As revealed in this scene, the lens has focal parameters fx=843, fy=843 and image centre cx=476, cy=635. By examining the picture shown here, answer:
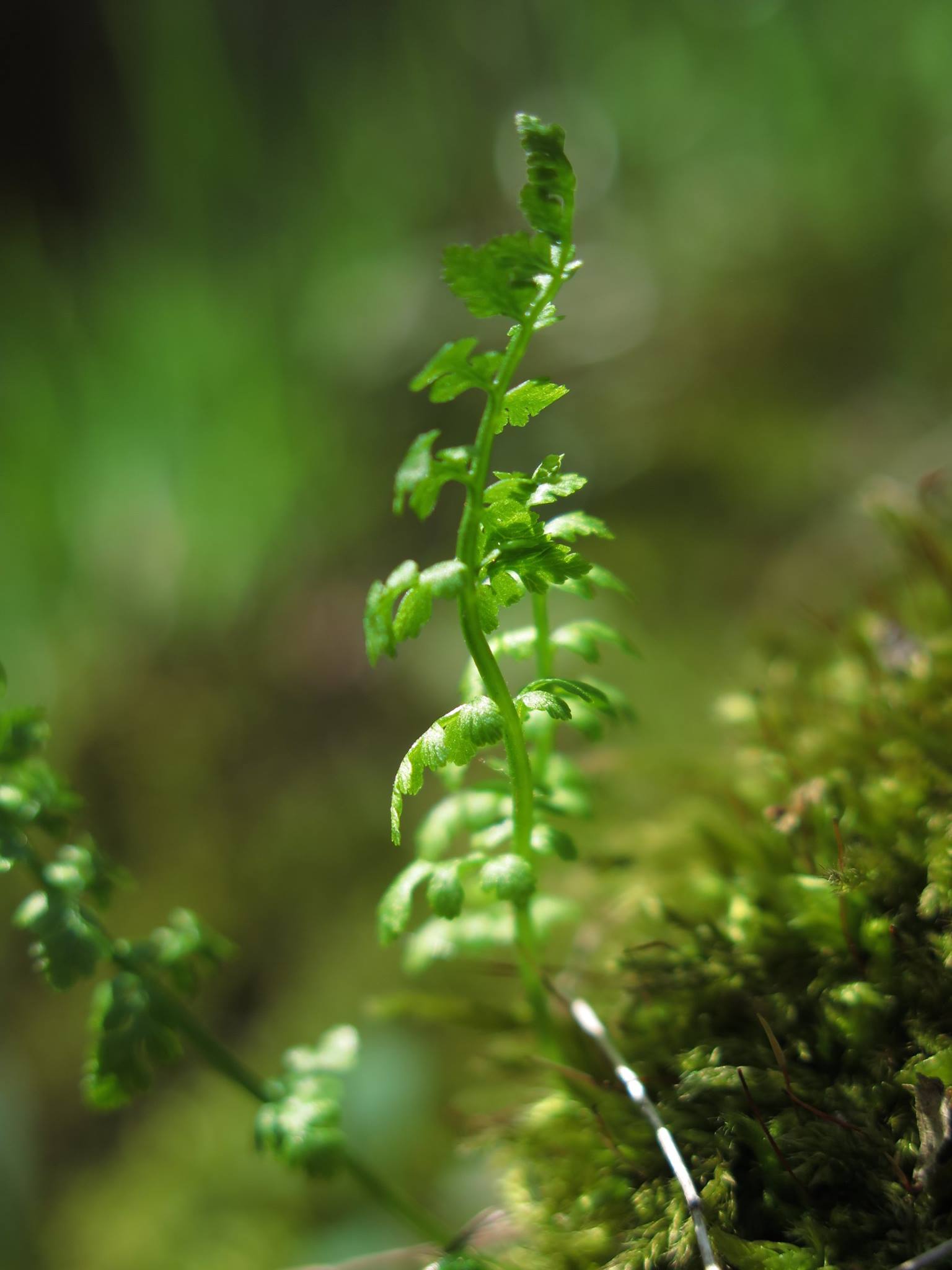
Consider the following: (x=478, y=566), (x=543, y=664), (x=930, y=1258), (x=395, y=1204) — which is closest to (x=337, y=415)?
(x=543, y=664)

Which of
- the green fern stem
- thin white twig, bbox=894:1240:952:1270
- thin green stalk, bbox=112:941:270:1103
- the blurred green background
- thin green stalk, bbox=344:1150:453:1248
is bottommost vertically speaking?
thin white twig, bbox=894:1240:952:1270

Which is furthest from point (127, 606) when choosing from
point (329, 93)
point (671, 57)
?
point (671, 57)

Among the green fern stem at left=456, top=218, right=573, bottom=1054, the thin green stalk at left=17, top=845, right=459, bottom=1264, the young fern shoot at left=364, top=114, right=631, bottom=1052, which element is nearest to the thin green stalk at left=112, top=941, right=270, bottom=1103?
the thin green stalk at left=17, top=845, right=459, bottom=1264

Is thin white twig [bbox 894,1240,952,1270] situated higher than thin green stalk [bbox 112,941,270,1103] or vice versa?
thin green stalk [bbox 112,941,270,1103]

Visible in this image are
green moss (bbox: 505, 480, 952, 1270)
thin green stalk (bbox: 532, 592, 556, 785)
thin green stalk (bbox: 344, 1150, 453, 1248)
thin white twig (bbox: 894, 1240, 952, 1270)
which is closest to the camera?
thin white twig (bbox: 894, 1240, 952, 1270)

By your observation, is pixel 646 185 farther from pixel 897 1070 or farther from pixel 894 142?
pixel 897 1070

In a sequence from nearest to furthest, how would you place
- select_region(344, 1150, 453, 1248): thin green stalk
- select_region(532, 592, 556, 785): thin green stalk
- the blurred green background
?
select_region(532, 592, 556, 785): thin green stalk, select_region(344, 1150, 453, 1248): thin green stalk, the blurred green background

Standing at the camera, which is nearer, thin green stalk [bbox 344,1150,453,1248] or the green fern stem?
the green fern stem

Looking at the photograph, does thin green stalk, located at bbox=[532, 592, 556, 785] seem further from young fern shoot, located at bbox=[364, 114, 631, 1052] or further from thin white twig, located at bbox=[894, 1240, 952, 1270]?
thin white twig, located at bbox=[894, 1240, 952, 1270]
